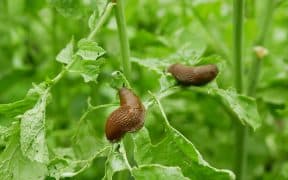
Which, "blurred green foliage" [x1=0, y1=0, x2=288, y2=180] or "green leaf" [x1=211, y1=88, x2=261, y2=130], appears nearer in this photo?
"green leaf" [x1=211, y1=88, x2=261, y2=130]

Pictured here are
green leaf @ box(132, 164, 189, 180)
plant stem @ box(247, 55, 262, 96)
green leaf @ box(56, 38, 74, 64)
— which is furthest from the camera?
plant stem @ box(247, 55, 262, 96)

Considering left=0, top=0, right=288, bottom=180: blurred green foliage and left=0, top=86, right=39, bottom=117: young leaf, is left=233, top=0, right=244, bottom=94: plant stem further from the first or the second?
left=0, top=86, right=39, bottom=117: young leaf

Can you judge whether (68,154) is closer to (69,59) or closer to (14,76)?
(69,59)

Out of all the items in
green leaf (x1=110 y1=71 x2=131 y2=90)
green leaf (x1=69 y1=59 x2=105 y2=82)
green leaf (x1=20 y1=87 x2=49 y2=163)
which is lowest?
green leaf (x1=20 y1=87 x2=49 y2=163)

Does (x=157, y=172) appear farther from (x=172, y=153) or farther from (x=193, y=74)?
(x=193, y=74)

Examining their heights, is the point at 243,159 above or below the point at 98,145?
below

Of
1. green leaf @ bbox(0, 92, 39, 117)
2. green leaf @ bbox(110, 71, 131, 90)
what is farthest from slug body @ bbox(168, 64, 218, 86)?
green leaf @ bbox(0, 92, 39, 117)

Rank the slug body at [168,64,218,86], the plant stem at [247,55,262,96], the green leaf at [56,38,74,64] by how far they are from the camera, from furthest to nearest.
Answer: the plant stem at [247,55,262,96] → the slug body at [168,64,218,86] → the green leaf at [56,38,74,64]

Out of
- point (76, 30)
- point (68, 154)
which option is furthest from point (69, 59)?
point (76, 30)
